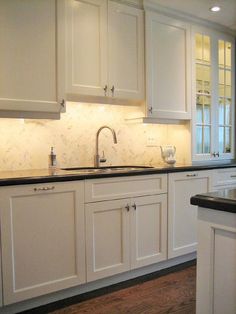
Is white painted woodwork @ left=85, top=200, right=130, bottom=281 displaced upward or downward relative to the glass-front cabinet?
downward

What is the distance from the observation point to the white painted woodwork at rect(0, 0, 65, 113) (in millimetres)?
2043

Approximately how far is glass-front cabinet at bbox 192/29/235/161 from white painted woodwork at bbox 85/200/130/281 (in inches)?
46.5

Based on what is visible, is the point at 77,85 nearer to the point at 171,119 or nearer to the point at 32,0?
the point at 32,0

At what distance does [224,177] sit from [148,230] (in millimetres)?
1037

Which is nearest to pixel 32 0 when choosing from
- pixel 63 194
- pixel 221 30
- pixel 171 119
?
pixel 63 194

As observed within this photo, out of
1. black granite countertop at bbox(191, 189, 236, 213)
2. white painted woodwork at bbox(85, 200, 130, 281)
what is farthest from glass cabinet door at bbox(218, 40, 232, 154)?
black granite countertop at bbox(191, 189, 236, 213)

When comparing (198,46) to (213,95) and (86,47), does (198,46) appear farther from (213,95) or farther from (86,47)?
(86,47)

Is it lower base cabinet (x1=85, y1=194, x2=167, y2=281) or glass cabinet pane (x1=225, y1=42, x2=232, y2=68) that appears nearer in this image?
lower base cabinet (x1=85, y1=194, x2=167, y2=281)

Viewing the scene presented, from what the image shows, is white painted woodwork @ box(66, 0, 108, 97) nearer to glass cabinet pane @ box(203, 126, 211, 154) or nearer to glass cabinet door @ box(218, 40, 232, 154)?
glass cabinet pane @ box(203, 126, 211, 154)

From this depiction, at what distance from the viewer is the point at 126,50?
8.46 feet

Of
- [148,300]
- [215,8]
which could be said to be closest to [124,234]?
[148,300]

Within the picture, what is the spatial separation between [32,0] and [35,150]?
3.64 ft

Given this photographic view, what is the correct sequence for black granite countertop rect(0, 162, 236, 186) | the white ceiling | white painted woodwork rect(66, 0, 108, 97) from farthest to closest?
the white ceiling, white painted woodwork rect(66, 0, 108, 97), black granite countertop rect(0, 162, 236, 186)

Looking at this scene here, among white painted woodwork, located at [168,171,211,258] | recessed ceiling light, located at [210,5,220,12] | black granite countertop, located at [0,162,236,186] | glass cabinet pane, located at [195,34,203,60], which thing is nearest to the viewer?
black granite countertop, located at [0,162,236,186]
